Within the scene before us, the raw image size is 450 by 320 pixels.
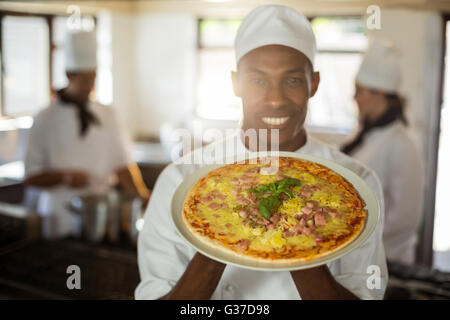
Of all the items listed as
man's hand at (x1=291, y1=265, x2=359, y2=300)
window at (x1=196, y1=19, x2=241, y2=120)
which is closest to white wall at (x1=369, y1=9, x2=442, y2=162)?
window at (x1=196, y1=19, x2=241, y2=120)

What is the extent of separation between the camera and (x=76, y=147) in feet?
7.26

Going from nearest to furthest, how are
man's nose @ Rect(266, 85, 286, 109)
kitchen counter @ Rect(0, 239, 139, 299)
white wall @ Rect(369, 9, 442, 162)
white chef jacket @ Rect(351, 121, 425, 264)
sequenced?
man's nose @ Rect(266, 85, 286, 109)
kitchen counter @ Rect(0, 239, 139, 299)
white chef jacket @ Rect(351, 121, 425, 264)
white wall @ Rect(369, 9, 442, 162)

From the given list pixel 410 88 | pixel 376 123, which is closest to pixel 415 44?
pixel 410 88

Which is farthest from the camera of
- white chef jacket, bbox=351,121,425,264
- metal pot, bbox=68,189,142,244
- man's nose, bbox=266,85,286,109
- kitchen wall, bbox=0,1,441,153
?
white chef jacket, bbox=351,121,425,264

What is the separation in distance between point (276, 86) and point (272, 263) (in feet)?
1.06

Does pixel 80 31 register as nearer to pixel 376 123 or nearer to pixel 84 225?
pixel 84 225

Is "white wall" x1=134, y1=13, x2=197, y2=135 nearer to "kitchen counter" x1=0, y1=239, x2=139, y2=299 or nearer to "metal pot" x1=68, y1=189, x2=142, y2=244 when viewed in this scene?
"metal pot" x1=68, y1=189, x2=142, y2=244

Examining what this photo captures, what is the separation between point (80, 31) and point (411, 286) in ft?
5.56

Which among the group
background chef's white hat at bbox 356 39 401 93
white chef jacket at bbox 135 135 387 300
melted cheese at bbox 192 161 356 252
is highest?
background chef's white hat at bbox 356 39 401 93

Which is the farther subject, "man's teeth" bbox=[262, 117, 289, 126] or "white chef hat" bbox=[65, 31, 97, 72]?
"white chef hat" bbox=[65, 31, 97, 72]

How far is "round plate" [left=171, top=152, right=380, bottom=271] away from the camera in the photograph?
29.0 inches

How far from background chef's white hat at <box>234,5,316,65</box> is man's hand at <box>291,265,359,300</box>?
39 cm

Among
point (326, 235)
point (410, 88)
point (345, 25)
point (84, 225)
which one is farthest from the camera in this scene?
point (410, 88)
